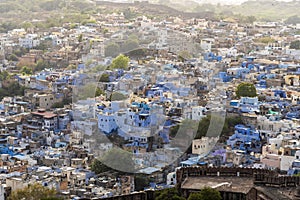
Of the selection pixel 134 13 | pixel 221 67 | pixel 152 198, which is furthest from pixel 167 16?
pixel 152 198

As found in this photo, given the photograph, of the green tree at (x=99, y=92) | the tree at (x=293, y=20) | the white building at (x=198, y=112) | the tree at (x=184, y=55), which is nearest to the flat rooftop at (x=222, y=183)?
the white building at (x=198, y=112)

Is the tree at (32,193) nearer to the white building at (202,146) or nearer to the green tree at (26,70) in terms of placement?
the white building at (202,146)

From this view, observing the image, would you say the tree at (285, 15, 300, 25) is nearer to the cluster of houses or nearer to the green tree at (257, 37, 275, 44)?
the green tree at (257, 37, 275, 44)

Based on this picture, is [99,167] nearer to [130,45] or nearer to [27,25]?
[130,45]

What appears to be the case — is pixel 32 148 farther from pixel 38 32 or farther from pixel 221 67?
pixel 38 32

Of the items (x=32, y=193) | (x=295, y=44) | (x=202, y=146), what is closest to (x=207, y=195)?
(x=32, y=193)

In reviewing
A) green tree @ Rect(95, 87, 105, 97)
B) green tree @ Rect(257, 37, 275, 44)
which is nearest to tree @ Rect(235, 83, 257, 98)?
green tree @ Rect(95, 87, 105, 97)
